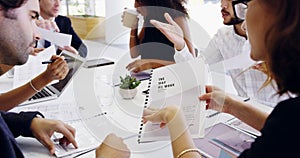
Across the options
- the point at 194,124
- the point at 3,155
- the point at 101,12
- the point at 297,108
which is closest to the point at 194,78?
the point at 194,124

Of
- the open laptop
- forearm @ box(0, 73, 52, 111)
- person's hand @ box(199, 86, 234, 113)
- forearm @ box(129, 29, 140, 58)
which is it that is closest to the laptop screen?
the open laptop

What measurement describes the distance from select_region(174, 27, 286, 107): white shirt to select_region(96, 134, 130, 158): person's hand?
0.63 metres

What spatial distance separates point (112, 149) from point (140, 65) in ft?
3.09

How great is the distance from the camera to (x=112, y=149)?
0.89m

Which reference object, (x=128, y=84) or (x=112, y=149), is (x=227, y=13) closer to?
(x=128, y=84)

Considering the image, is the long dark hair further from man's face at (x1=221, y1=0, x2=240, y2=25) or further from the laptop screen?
the laptop screen

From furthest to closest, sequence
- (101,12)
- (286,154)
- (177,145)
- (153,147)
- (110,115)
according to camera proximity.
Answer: (101,12), (110,115), (153,147), (177,145), (286,154)

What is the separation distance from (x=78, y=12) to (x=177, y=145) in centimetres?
554

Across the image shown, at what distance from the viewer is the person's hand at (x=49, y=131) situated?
0.97 metres

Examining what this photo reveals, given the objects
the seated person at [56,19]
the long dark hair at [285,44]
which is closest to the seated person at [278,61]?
→ the long dark hair at [285,44]

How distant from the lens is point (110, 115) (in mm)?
1212

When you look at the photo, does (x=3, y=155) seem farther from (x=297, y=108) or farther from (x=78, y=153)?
(x=297, y=108)

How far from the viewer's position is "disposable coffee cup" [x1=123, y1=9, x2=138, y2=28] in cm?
229

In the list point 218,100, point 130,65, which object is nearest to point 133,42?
point 130,65
